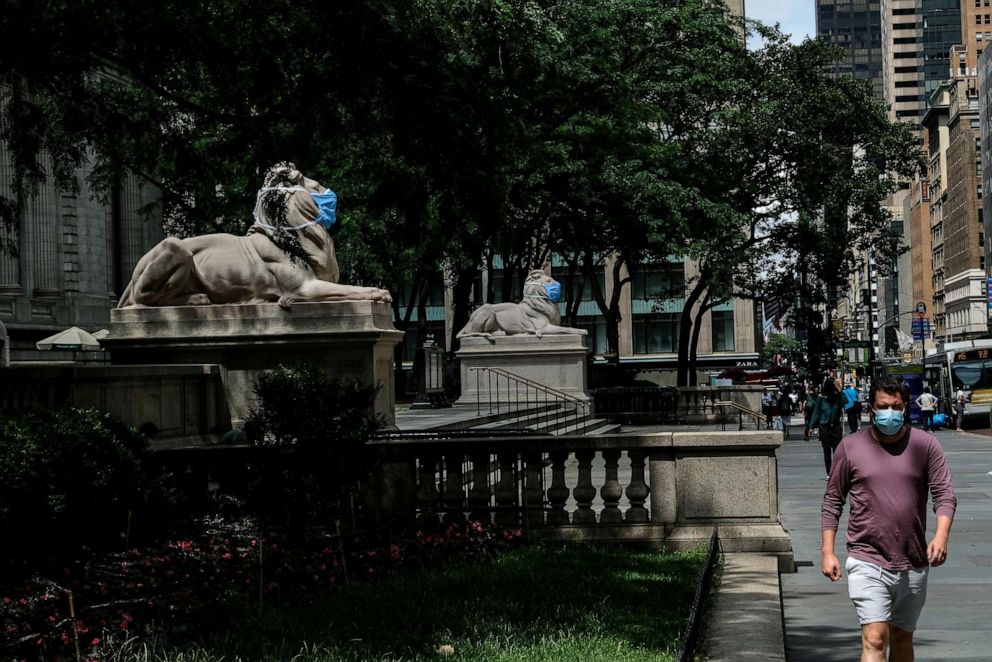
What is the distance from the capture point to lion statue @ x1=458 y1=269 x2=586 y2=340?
34594 millimetres

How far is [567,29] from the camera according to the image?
3266 centimetres

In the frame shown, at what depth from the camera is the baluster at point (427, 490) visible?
1166 cm

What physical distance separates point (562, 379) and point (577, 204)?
17.6 ft

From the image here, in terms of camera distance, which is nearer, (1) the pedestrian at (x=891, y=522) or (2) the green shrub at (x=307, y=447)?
(1) the pedestrian at (x=891, y=522)

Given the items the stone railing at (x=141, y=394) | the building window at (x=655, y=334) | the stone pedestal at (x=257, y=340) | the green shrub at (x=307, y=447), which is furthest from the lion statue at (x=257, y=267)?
the building window at (x=655, y=334)

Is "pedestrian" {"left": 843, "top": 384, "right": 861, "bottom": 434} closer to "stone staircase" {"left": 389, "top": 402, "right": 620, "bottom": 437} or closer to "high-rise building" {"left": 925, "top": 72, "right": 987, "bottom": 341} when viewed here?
"stone staircase" {"left": 389, "top": 402, "right": 620, "bottom": 437}

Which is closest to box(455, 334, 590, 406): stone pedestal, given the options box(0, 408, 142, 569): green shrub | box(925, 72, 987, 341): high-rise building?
box(0, 408, 142, 569): green shrub

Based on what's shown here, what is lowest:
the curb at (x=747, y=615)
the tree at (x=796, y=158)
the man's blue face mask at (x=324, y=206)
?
the curb at (x=747, y=615)

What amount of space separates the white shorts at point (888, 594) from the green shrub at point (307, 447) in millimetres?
4323

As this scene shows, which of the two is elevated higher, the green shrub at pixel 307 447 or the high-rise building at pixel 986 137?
the high-rise building at pixel 986 137

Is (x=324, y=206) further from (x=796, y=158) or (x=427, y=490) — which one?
(x=796, y=158)

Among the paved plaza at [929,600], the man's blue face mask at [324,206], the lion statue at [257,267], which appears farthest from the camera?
the man's blue face mask at [324,206]

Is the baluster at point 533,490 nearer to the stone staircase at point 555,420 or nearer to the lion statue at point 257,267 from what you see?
the lion statue at point 257,267

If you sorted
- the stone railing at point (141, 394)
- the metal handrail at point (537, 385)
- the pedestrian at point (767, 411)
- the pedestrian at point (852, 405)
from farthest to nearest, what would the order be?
the pedestrian at point (767, 411) < the metal handrail at point (537, 385) < the pedestrian at point (852, 405) < the stone railing at point (141, 394)
